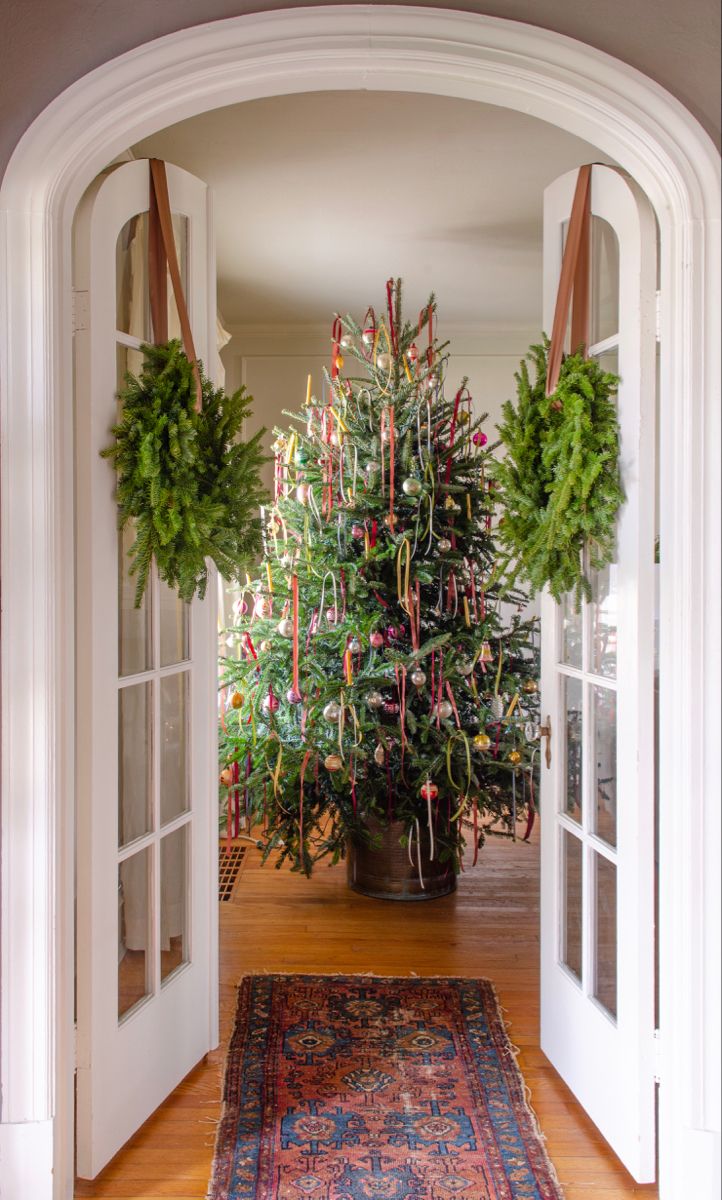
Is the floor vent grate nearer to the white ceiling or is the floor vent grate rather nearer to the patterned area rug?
the patterned area rug

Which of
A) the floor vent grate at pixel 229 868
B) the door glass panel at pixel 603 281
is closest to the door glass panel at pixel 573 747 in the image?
the door glass panel at pixel 603 281

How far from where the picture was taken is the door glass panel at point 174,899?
2197mm

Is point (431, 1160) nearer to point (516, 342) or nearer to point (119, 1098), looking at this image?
point (119, 1098)

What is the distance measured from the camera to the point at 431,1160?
1958 millimetres

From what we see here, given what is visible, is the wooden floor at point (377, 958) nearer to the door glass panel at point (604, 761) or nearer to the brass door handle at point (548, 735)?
the door glass panel at point (604, 761)

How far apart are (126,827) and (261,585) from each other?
150cm

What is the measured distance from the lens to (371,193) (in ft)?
10.7

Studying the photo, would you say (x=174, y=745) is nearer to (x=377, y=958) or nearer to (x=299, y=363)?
(x=377, y=958)

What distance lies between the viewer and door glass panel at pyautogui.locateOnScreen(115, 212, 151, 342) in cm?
203

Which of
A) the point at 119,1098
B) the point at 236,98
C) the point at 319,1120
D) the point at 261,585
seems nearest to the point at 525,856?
the point at 261,585

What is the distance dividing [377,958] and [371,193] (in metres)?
2.83

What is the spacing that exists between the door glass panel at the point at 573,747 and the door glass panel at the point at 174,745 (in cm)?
101
